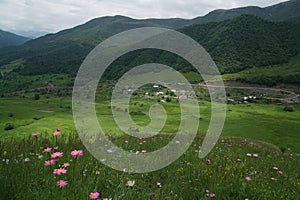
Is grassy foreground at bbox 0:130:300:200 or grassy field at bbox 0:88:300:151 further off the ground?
grassy foreground at bbox 0:130:300:200

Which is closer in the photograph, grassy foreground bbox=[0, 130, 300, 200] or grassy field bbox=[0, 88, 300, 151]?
grassy foreground bbox=[0, 130, 300, 200]

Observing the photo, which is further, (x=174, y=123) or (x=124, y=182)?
(x=174, y=123)

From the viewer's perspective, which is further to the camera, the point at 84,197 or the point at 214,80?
the point at 214,80

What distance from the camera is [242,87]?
5999 inches

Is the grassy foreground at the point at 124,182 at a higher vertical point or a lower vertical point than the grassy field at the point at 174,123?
higher

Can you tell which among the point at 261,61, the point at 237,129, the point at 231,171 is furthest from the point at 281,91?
the point at 231,171

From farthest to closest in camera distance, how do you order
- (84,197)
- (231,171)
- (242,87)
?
(242,87) → (231,171) → (84,197)

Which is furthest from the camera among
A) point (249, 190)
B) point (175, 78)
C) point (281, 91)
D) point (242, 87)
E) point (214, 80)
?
point (175, 78)

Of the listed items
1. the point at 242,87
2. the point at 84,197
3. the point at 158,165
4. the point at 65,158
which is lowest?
the point at 242,87

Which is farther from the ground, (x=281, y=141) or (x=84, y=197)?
(x=84, y=197)

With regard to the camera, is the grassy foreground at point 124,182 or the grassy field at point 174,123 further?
the grassy field at point 174,123

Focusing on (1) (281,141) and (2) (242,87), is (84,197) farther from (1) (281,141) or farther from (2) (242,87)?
(2) (242,87)

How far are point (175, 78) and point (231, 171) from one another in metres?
180

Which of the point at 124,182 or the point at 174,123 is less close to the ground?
the point at 124,182
